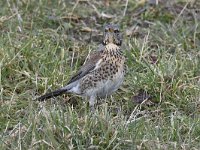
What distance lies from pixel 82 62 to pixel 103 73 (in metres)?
1.28

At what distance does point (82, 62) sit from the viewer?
8.62m

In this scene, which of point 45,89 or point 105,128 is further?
point 45,89

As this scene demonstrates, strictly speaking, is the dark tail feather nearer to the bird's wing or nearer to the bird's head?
the bird's wing

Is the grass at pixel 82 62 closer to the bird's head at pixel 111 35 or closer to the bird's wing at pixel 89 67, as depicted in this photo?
the bird's wing at pixel 89 67

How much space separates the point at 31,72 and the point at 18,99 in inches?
25.9

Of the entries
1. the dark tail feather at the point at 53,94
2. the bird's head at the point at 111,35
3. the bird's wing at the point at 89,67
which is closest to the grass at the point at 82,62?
the dark tail feather at the point at 53,94

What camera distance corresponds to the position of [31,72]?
320 inches

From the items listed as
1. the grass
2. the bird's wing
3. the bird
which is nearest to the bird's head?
the bird

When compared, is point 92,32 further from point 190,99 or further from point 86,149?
point 86,149

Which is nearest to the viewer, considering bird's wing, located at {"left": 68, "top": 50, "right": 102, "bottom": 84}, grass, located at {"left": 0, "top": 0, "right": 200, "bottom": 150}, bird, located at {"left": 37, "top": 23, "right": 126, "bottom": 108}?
grass, located at {"left": 0, "top": 0, "right": 200, "bottom": 150}

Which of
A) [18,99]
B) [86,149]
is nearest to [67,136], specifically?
[86,149]

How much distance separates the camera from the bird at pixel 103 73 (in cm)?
732

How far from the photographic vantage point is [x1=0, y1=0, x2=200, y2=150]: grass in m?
6.28

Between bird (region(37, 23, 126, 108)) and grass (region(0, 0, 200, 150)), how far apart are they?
0.39 feet
